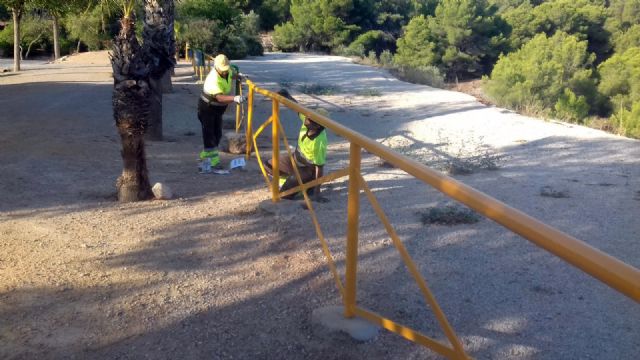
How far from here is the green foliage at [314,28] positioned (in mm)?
46406

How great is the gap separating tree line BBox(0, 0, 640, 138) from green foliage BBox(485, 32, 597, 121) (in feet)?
0.19

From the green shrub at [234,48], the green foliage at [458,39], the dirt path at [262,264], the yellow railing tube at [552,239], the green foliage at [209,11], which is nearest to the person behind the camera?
the yellow railing tube at [552,239]

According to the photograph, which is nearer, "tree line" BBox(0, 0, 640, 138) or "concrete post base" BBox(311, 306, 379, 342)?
"concrete post base" BBox(311, 306, 379, 342)

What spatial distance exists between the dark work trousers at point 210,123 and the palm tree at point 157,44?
1293mm

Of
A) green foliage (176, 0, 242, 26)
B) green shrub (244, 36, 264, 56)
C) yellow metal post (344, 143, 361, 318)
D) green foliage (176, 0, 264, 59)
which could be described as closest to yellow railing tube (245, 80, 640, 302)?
yellow metal post (344, 143, 361, 318)

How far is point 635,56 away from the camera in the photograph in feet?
111

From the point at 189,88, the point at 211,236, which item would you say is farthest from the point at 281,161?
the point at 189,88

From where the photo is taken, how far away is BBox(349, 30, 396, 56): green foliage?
44606mm

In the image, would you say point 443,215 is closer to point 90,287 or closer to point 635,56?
point 90,287

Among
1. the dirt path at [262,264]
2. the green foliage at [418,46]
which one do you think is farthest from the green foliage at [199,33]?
the dirt path at [262,264]

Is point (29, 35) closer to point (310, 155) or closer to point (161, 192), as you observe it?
point (161, 192)

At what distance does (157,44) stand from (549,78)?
2391cm

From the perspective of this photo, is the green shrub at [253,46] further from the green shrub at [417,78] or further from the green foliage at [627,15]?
the green foliage at [627,15]

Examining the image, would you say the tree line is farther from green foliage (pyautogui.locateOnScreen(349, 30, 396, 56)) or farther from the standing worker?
the standing worker
